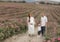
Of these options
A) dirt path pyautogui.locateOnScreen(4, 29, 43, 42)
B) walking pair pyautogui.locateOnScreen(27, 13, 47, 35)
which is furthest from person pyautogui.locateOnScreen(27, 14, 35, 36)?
dirt path pyautogui.locateOnScreen(4, 29, 43, 42)

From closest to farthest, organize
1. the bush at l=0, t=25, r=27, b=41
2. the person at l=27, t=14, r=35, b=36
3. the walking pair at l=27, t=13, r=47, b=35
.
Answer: the bush at l=0, t=25, r=27, b=41
the walking pair at l=27, t=13, r=47, b=35
the person at l=27, t=14, r=35, b=36

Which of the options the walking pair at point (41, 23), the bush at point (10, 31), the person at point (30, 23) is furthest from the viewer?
the person at point (30, 23)

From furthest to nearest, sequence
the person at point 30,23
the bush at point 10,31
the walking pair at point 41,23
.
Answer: the person at point 30,23 → the walking pair at point 41,23 → the bush at point 10,31

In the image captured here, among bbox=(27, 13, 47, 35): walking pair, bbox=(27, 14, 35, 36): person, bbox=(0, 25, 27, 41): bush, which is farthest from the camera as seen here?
bbox=(27, 14, 35, 36): person

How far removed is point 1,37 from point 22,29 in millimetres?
2760

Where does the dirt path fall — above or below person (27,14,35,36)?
below

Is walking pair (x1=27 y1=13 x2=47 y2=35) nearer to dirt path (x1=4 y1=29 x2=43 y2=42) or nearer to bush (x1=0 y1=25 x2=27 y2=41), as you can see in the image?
dirt path (x1=4 y1=29 x2=43 y2=42)

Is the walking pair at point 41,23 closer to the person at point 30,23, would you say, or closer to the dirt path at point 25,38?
the person at point 30,23

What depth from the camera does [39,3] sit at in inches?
1093

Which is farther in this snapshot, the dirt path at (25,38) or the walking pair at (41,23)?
the walking pair at (41,23)

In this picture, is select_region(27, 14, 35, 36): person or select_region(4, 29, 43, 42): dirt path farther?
select_region(27, 14, 35, 36): person

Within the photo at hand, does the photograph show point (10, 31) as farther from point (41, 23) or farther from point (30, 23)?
point (41, 23)

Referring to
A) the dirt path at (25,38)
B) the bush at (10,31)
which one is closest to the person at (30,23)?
the dirt path at (25,38)

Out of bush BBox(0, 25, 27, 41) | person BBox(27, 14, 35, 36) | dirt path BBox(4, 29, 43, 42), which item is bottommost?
dirt path BBox(4, 29, 43, 42)
